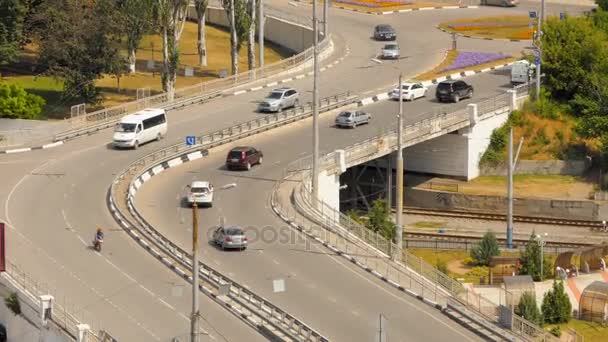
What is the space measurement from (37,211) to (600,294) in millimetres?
25992

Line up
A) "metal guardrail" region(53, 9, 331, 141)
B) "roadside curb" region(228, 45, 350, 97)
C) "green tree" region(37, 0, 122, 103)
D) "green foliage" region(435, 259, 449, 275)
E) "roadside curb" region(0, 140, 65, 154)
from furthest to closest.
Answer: "roadside curb" region(228, 45, 350, 97)
"green tree" region(37, 0, 122, 103)
"metal guardrail" region(53, 9, 331, 141)
"roadside curb" region(0, 140, 65, 154)
"green foliage" region(435, 259, 449, 275)

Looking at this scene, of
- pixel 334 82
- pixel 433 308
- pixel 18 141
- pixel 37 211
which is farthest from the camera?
pixel 334 82

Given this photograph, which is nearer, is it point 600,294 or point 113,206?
point 600,294

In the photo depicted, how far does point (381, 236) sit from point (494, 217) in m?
19.8

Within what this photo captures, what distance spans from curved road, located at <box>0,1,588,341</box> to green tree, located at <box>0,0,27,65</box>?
16.4 metres

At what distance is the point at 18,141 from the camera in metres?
88.0

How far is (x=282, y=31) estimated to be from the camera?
427 feet

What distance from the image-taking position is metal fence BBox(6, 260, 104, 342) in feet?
188

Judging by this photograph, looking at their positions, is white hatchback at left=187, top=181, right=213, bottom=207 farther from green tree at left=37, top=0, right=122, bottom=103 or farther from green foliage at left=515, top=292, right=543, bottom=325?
green tree at left=37, top=0, right=122, bottom=103

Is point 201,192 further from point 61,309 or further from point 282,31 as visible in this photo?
point 282,31

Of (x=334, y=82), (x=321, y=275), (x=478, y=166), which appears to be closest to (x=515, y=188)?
(x=478, y=166)

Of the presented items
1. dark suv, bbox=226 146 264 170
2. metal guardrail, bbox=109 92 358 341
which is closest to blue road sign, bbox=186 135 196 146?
metal guardrail, bbox=109 92 358 341

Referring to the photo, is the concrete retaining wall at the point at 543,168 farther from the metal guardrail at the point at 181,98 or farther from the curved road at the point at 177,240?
the metal guardrail at the point at 181,98

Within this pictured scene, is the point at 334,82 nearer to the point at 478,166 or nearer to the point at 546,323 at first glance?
the point at 478,166
